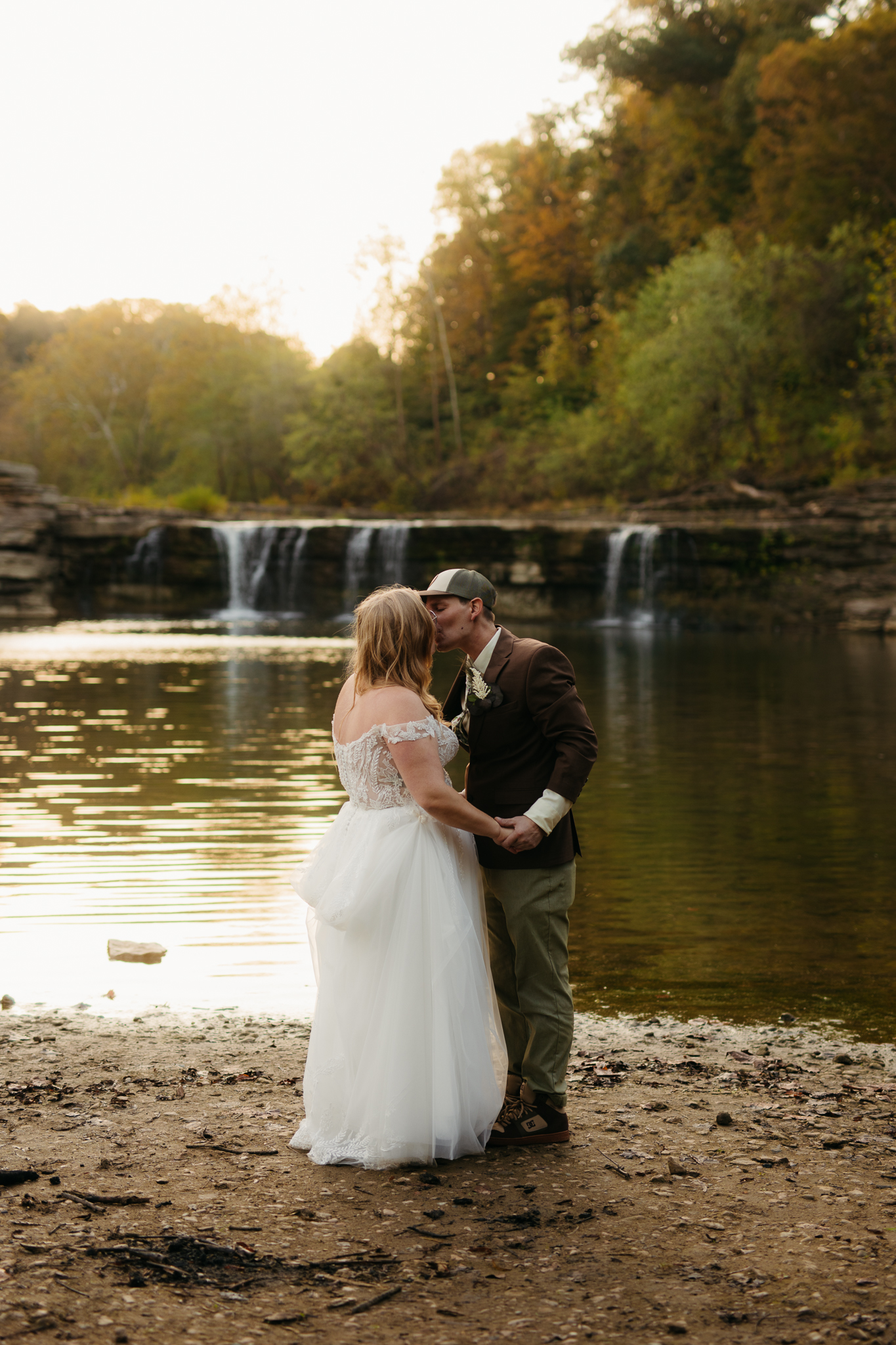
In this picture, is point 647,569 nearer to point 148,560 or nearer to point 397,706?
→ point 148,560

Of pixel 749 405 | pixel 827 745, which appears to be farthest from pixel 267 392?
pixel 827 745

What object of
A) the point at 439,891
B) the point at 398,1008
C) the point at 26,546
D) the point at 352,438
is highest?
the point at 352,438

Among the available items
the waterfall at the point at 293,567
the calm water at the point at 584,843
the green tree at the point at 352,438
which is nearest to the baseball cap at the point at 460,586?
the calm water at the point at 584,843

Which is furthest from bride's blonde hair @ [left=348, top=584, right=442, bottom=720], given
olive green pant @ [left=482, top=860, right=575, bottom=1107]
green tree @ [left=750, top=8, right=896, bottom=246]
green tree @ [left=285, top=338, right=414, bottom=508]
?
green tree @ [left=285, top=338, right=414, bottom=508]

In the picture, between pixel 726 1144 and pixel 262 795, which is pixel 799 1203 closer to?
pixel 726 1144

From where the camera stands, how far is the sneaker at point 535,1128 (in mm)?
4020

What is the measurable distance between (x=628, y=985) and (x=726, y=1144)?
2.22 metres

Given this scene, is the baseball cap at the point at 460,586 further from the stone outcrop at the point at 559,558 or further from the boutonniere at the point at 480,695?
the stone outcrop at the point at 559,558

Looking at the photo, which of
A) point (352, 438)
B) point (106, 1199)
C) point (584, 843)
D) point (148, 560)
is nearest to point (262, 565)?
point (148, 560)

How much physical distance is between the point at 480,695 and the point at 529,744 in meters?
0.23

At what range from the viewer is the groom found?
405cm

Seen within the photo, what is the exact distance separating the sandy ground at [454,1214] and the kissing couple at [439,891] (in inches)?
7.2

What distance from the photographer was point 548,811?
399 centimetres

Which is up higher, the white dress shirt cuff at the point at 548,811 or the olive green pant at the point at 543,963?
the white dress shirt cuff at the point at 548,811
